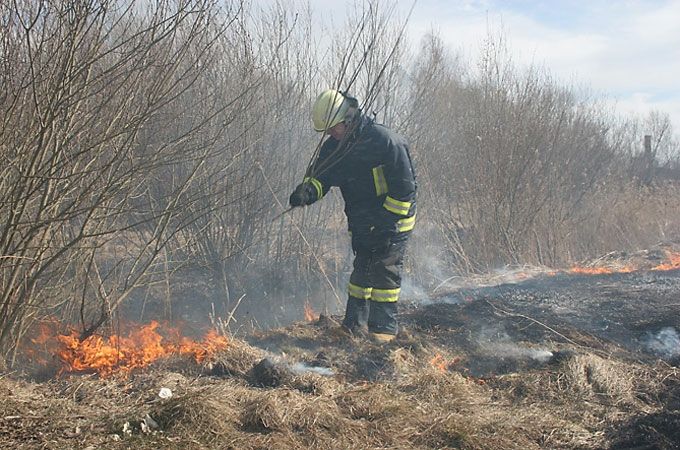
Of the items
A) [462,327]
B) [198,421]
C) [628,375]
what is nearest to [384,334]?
[462,327]

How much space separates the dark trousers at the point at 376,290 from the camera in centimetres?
573

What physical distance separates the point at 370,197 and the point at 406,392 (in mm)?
2105

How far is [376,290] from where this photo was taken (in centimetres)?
576

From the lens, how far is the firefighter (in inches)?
220

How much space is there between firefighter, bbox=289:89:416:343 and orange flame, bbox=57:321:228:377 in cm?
140

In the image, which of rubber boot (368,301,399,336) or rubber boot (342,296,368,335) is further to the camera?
rubber boot (342,296,368,335)

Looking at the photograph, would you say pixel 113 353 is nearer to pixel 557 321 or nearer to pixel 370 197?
pixel 370 197

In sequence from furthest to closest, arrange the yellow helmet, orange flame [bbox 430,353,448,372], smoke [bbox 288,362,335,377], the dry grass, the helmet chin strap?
the helmet chin strap, the yellow helmet, orange flame [bbox 430,353,448,372], smoke [bbox 288,362,335,377], the dry grass

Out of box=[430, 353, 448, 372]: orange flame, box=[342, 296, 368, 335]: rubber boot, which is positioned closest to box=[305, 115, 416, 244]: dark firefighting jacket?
box=[342, 296, 368, 335]: rubber boot

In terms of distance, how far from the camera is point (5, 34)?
3.50 metres

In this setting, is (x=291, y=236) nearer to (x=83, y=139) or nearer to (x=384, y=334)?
(x=384, y=334)

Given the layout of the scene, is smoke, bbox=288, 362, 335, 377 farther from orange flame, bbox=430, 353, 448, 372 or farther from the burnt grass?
orange flame, bbox=430, 353, 448, 372

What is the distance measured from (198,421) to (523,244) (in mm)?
9574

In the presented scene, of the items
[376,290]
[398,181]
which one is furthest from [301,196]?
[376,290]
